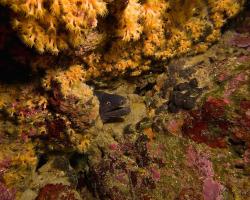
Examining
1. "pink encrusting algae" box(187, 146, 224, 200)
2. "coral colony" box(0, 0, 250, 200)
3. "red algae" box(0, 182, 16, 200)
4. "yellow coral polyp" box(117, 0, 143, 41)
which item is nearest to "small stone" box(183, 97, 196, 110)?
"coral colony" box(0, 0, 250, 200)

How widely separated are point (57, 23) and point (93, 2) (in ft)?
1.72

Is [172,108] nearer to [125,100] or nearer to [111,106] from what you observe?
[125,100]

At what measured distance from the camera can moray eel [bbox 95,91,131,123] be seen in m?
4.83

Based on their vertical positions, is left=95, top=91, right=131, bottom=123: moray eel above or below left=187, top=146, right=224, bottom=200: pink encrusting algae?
above

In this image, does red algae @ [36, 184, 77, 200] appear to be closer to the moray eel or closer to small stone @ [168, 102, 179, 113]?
the moray eel

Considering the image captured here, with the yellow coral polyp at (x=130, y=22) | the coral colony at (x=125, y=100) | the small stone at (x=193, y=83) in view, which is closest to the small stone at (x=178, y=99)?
the coral colony at (x=125, y=100)

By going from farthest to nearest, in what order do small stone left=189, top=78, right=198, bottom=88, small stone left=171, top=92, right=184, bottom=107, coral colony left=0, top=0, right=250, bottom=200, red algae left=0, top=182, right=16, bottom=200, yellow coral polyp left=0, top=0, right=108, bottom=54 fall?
small stone left=189, top=78, right=198, bottom=88
small stone left=171, top=92, right=184, bottom=107
red algae left=0, top=182, right=16, bottom=200
coral colony left=0, top=0, right=250, bottom=200
yellow coral polyp left=0, top=0, right=108, bottom=54

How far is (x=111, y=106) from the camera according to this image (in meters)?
4.89

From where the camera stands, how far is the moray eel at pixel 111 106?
483cm

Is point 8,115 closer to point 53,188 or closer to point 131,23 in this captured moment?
point 53,188

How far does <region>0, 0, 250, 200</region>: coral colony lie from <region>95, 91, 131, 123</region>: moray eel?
18 millimetres

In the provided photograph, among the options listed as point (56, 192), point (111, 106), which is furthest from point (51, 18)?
point (56, 192)

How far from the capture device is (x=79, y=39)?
3754mm

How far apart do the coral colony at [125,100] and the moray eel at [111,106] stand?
0.7 inches
